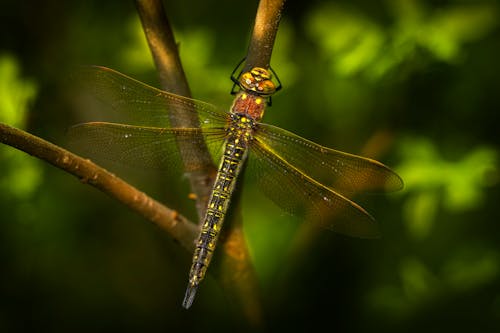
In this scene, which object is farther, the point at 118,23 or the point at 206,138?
the point at 118,23

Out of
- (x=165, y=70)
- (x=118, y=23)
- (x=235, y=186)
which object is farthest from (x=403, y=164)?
(x=118, y=23)

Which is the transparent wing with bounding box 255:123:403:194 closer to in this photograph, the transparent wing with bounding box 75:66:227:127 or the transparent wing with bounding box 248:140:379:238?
the transparent wing with bounding box 248:140:379:238

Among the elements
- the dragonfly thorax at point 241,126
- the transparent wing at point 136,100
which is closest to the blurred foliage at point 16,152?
the transparent wing at point 136,100

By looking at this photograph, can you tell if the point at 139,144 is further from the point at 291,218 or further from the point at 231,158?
the point at 291,218

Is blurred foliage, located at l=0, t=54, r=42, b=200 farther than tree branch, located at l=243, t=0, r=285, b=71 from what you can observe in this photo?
Yes

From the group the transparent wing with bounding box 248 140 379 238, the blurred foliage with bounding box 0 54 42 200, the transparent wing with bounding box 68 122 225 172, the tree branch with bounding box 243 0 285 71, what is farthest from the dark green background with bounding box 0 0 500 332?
the tree branch with bounding box 243 0 285 71

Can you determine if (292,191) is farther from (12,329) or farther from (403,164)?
(12,329)

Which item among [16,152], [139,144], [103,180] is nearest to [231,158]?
[139,144]

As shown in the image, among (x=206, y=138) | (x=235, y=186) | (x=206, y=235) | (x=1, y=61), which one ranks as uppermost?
(x=1, y=61)
